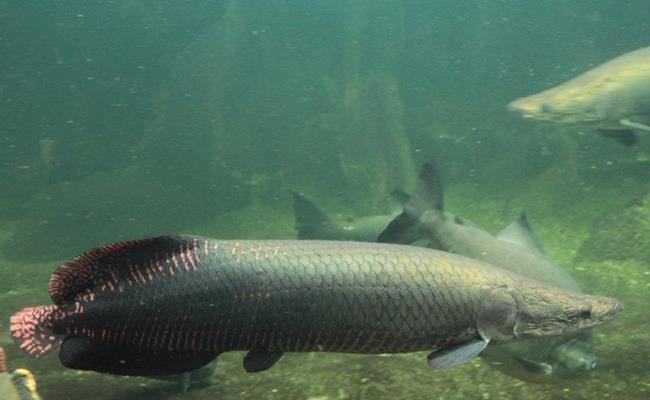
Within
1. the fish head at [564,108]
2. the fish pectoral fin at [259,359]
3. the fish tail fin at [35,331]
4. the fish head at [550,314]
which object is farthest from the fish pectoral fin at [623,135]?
the fish tail fin at [35,331]

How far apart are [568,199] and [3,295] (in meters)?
12.1

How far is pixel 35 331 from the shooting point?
2.14 meters

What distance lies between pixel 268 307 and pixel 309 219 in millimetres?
6628

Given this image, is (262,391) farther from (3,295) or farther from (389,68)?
(389,68)

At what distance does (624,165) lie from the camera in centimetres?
1231

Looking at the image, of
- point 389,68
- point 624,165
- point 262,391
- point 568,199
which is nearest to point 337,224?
point 262,391

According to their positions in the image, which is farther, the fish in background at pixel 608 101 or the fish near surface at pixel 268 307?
the fish in background at pixel 608 101

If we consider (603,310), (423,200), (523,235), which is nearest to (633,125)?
(523,235)

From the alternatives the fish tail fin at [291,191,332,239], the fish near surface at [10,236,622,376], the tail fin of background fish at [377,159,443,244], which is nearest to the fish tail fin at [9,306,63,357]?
the fish near surface at [10,236,622,376]

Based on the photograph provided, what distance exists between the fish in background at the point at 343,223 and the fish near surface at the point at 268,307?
17.3 feet

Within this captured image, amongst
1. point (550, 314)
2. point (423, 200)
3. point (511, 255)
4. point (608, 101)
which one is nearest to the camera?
point (550, 314)

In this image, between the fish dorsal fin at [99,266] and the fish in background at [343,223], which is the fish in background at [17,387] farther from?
the fish in background at [343,223]

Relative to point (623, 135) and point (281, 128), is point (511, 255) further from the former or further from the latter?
point (281, 128)

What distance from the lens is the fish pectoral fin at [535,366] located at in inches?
160
